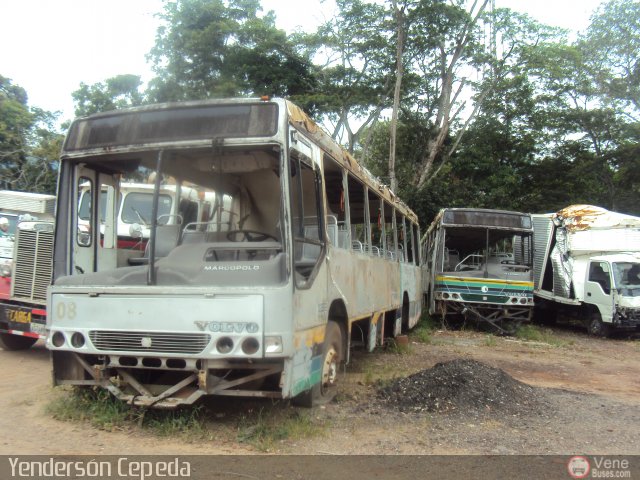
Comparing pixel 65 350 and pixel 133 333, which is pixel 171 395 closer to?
pixel 133 333

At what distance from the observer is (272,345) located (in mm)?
4203

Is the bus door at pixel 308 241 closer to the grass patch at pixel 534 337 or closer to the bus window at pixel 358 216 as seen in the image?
the bus window at pixel 358 216

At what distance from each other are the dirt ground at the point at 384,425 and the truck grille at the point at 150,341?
30.9 inches

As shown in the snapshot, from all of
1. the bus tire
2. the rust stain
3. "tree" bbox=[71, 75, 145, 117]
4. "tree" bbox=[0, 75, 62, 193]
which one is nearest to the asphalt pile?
the bus tire

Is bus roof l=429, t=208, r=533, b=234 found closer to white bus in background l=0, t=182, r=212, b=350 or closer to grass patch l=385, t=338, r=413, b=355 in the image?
grass patch l=385, t=338, r=413, b=355

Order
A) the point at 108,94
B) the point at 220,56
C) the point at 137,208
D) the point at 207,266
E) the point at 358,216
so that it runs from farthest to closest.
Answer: the point at 108,94
the point at 220,56
the point at 137,208
the point at 358,216
the point at 207,266

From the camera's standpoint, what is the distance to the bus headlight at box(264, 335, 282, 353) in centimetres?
420

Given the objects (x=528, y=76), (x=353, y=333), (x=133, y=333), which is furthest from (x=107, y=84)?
(x=133, y=333)

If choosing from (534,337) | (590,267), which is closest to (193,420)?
(534,337)

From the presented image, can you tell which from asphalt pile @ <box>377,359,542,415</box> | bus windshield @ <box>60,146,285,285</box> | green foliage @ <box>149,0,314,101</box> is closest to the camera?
bus windshield @ <box>60,146,285,285</box>

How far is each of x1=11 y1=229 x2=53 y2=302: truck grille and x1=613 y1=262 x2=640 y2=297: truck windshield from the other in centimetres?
1269

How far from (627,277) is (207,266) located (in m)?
12.6

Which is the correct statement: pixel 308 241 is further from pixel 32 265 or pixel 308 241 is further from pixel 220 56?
pixel 220 56

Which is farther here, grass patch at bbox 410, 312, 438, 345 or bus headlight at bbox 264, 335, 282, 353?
grass patch at bbox 410, 312, 438, 345
